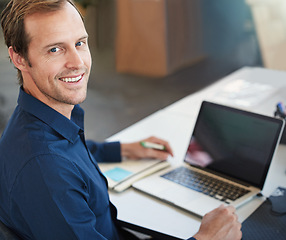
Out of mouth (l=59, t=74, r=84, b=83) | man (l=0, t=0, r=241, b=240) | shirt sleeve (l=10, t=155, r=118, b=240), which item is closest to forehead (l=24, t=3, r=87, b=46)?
man (l=0, t=0, r=241, b=240)

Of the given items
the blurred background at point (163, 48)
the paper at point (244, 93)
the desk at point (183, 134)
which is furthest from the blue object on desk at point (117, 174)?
the blurred background at point (163, 48)

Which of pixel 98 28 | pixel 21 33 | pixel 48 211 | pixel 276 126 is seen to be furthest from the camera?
pixel 98 28

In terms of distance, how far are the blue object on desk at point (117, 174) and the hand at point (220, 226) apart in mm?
384

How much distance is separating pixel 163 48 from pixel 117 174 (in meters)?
2.53

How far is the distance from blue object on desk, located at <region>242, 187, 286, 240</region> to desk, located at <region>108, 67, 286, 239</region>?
0.03 meters

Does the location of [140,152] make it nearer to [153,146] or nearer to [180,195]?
[153,146]

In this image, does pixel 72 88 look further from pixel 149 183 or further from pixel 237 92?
pixel 237 92

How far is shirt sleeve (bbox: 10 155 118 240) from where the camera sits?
1024mm

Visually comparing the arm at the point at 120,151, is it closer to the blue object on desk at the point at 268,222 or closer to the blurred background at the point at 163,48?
the blue object on desk at the point at 268,222

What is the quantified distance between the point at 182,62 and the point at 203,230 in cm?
303

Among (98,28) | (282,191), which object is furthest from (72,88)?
(98,28)

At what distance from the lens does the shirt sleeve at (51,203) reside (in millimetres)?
1024

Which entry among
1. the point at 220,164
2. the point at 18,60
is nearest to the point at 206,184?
the point at 220,164

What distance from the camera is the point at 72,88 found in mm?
1221
